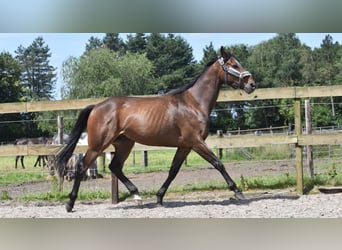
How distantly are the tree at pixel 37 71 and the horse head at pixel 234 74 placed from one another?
1.76 meters

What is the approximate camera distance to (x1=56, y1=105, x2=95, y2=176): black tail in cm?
411

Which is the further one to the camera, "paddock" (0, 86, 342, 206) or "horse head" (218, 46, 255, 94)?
"paddock" (0, 86, 342, 206)

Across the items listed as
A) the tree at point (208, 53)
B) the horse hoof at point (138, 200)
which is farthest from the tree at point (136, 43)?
the horse hoof at point (138, 200)

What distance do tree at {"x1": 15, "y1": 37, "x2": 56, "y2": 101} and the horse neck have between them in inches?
60.8

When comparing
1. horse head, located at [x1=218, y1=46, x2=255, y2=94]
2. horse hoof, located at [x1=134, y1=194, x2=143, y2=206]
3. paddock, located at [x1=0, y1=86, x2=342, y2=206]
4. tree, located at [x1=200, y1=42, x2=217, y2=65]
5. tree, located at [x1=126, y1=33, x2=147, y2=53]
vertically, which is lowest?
horse hoof, located at [x1=134, y1=194, x2=143, y2=206]

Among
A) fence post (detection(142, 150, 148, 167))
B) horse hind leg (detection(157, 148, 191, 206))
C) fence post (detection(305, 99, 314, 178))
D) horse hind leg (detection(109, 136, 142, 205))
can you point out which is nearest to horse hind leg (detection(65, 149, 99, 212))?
horse hind leg (detection(109, 136, 142, 205))

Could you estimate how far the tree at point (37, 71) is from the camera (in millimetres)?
4848

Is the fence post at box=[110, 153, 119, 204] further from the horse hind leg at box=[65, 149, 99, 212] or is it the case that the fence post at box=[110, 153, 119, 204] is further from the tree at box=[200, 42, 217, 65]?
the tree at box=[200, 42, 217, 65]

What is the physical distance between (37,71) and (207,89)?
1.81m

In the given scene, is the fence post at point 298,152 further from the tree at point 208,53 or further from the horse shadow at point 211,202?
the tree at point 208,53

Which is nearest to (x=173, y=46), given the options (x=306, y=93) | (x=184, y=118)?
(x=184, y=118)

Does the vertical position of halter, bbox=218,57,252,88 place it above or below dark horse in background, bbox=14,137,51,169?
above

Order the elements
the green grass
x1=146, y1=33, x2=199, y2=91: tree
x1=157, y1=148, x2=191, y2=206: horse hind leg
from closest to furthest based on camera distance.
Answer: x1=157, y1=148, x2=191, y2=206: horse hind leg < the green grass < x1=146, y1=33, x2=199, y2=91: tree
